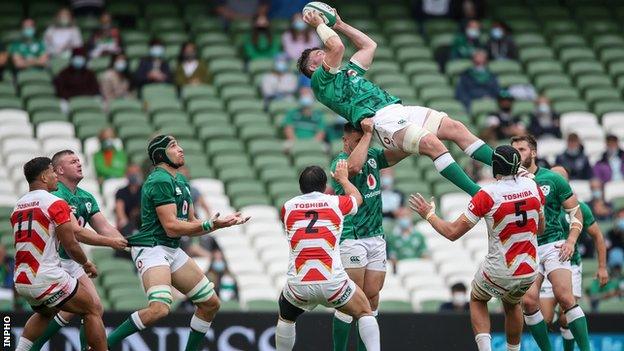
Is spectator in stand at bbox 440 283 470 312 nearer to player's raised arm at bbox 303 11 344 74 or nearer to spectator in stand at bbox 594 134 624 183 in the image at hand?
spectator in stand at bbox 594 134 624 183

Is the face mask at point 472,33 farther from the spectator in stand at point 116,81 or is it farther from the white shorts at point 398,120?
the white shorts at point 398,120

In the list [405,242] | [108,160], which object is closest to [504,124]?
[405,242]

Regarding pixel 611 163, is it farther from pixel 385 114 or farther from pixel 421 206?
pixel 421 206

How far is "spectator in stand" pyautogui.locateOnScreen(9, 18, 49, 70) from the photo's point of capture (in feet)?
82.6

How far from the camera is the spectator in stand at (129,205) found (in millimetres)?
21141

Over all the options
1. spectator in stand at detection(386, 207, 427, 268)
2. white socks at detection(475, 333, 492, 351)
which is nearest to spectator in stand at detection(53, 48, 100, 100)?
spectator in stand at detection(386, 207, 427, 268)

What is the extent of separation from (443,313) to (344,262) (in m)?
3.24

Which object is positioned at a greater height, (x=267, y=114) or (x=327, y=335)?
(x=267, y=114)

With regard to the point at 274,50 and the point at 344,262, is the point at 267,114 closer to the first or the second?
the point at 274,50

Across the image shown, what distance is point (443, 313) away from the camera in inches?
721

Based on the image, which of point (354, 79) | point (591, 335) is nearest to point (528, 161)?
point (354, 79)

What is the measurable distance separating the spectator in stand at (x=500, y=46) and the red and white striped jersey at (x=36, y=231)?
13749 millimetres

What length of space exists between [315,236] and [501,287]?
2.00 metres

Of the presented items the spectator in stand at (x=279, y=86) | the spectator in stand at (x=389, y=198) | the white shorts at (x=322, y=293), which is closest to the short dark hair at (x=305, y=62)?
the white shorts at (x=322, y=293)
